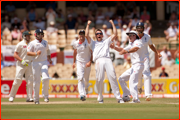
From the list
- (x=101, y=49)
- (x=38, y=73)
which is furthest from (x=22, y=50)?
(x=101, y=49)

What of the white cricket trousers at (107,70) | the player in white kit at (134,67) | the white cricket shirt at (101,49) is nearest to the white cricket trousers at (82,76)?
the white cricket trousers at (107,70)

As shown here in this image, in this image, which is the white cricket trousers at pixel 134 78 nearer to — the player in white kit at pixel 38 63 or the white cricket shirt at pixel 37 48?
the player in white kit at pixel 38 63

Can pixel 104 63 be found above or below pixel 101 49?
below

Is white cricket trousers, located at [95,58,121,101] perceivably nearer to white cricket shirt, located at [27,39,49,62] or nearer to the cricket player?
white cricket shirt, located at [27,39,49,62]

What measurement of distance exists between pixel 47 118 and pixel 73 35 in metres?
16.2

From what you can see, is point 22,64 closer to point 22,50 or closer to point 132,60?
point 22,50

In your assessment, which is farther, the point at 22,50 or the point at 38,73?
the point at 22,50

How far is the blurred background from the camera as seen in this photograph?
21422 millimetres

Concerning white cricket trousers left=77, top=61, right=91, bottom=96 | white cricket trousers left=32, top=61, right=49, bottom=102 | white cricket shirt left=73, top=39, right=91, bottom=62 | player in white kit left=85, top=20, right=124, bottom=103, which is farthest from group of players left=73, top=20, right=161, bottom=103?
white cricket trousers left=32, top=61, right=49, bottom=102

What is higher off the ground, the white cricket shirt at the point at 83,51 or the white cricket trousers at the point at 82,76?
the white cricket shirt at the point at 83,51

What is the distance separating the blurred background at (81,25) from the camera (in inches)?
843

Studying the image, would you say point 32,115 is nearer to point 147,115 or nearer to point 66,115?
point 66,115

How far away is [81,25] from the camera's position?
25.4m

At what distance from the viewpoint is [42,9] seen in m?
27.5
